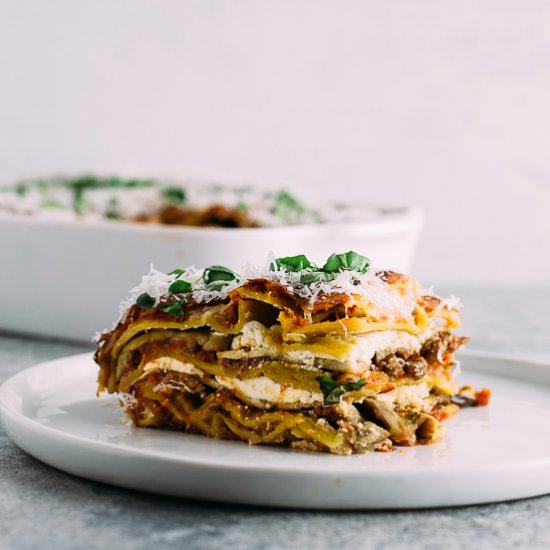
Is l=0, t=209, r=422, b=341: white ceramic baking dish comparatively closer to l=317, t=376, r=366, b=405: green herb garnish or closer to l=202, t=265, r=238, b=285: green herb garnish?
l=202, t=265, r=238, b=285: green herb garnish

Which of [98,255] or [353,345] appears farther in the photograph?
[98,255]

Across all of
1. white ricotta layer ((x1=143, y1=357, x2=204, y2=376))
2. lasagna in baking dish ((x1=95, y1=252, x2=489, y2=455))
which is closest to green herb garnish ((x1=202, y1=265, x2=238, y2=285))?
lasagna in baking dish ((x1=95, y1=252, x2=489, y2=455))

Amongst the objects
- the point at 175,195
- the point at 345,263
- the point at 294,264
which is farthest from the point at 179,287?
the point at 175,195

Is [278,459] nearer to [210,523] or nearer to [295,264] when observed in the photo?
[210,523]

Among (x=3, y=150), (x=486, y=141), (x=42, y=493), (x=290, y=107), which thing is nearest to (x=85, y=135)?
(x=3, y=150)

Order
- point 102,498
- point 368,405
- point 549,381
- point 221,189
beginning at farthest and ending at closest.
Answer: point 221,189, point 549,381, point 368,405, point 102,498

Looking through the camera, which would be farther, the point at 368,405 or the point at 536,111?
the point at 536,111

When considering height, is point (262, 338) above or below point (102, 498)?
above

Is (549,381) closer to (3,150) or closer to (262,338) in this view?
(262,338)

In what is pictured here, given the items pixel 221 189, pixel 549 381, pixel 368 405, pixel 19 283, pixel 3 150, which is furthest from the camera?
pixel 3 150
